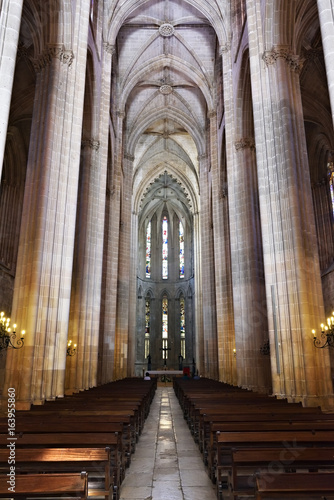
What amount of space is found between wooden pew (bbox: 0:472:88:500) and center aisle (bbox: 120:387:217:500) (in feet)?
7.55

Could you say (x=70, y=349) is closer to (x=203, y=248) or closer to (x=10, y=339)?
(x=10, y=339)

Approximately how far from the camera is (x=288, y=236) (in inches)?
437

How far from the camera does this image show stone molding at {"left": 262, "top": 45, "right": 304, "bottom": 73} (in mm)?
12664

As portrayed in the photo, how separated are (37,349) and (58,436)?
5730 mm

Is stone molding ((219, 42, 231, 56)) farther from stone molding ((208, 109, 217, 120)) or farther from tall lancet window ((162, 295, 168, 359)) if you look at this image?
tall lancet window ((162, 295, 168, 359))

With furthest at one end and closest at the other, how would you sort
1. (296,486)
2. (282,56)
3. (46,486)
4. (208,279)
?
1. (208,279)
2. (282,56)
3. (296,486)
4. (46,486)

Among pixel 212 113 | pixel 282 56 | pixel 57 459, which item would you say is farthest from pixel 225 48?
pixel 57 459

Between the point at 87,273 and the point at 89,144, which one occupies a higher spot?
the point at 89,144

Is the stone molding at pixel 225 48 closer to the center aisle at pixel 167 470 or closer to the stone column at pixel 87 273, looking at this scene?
the stone column at pixel 87 273

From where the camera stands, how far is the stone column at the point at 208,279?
82.0 feet

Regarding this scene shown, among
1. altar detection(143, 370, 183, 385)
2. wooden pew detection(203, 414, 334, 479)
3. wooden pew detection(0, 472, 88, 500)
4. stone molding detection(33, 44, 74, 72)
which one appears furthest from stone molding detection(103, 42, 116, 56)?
altar detection(143, 370, 183, 385)

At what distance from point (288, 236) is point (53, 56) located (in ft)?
29.8

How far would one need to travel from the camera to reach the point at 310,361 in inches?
400

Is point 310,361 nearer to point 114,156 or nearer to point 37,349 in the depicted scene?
point 37,349
